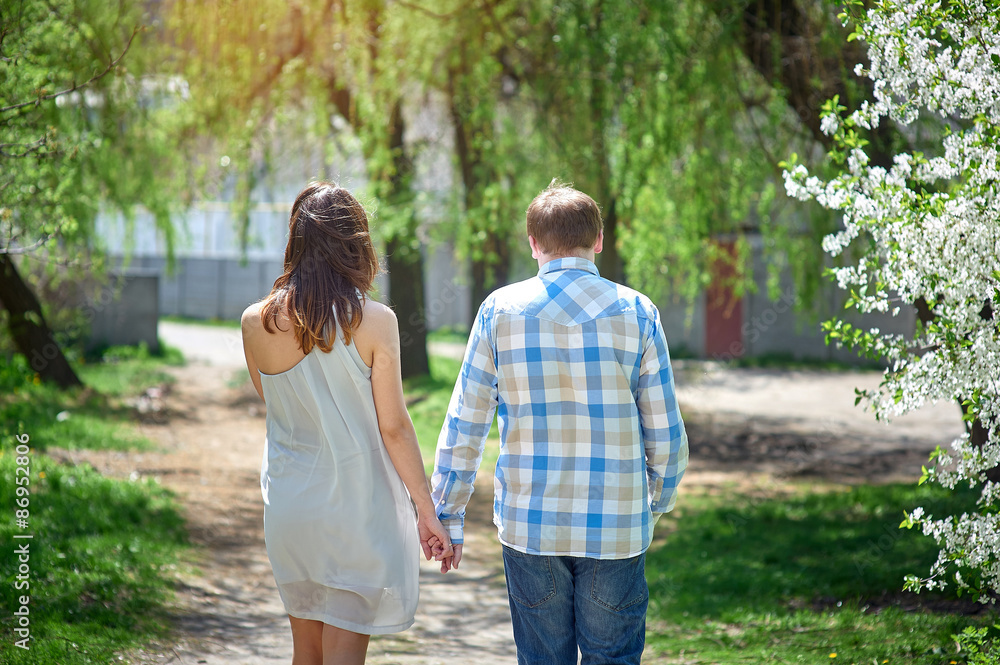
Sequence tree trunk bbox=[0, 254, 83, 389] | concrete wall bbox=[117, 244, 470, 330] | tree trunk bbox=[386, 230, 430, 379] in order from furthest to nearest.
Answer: concrete wall bbox=[117, 244, 470, 330] < tree trunk bbox=[386, 230, 430, 379] < tree trunk bbox=[0, 254, 83, 389]

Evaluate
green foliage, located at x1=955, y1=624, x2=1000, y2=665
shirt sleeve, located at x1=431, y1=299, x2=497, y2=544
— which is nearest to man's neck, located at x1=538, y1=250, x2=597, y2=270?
shirt sleeve, located at x1=431, y1=299, x2=497, y2=544

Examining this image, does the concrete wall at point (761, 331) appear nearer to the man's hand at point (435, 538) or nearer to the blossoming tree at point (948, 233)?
the blossoming tree at point (948, 233)

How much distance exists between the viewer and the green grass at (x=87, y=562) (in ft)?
12.5

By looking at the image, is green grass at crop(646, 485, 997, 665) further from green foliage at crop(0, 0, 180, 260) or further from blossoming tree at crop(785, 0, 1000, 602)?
green foliage at crop(0, 0, 180, 260)

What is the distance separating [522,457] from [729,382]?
1371 centimetres

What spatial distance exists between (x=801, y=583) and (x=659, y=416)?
10.8 feet

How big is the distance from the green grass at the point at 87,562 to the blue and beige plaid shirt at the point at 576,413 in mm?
2326

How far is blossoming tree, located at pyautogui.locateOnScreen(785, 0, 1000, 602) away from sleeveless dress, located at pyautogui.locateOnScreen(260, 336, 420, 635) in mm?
1964

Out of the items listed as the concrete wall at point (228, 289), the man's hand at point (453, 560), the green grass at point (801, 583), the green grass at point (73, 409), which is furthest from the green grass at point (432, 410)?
the concrete wall at point (228, 289)

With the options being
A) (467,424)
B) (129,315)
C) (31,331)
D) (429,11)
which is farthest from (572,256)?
(129,315)

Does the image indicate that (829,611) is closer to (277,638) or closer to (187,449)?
(277,638)

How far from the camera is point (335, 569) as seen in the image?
2482 millimetres

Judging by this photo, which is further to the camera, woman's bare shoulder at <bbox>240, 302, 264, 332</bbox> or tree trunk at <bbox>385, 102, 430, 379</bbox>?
tree trunk at <bbox>385, 102, 430, 379</bbox>

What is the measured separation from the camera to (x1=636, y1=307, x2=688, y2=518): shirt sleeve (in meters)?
2.43
